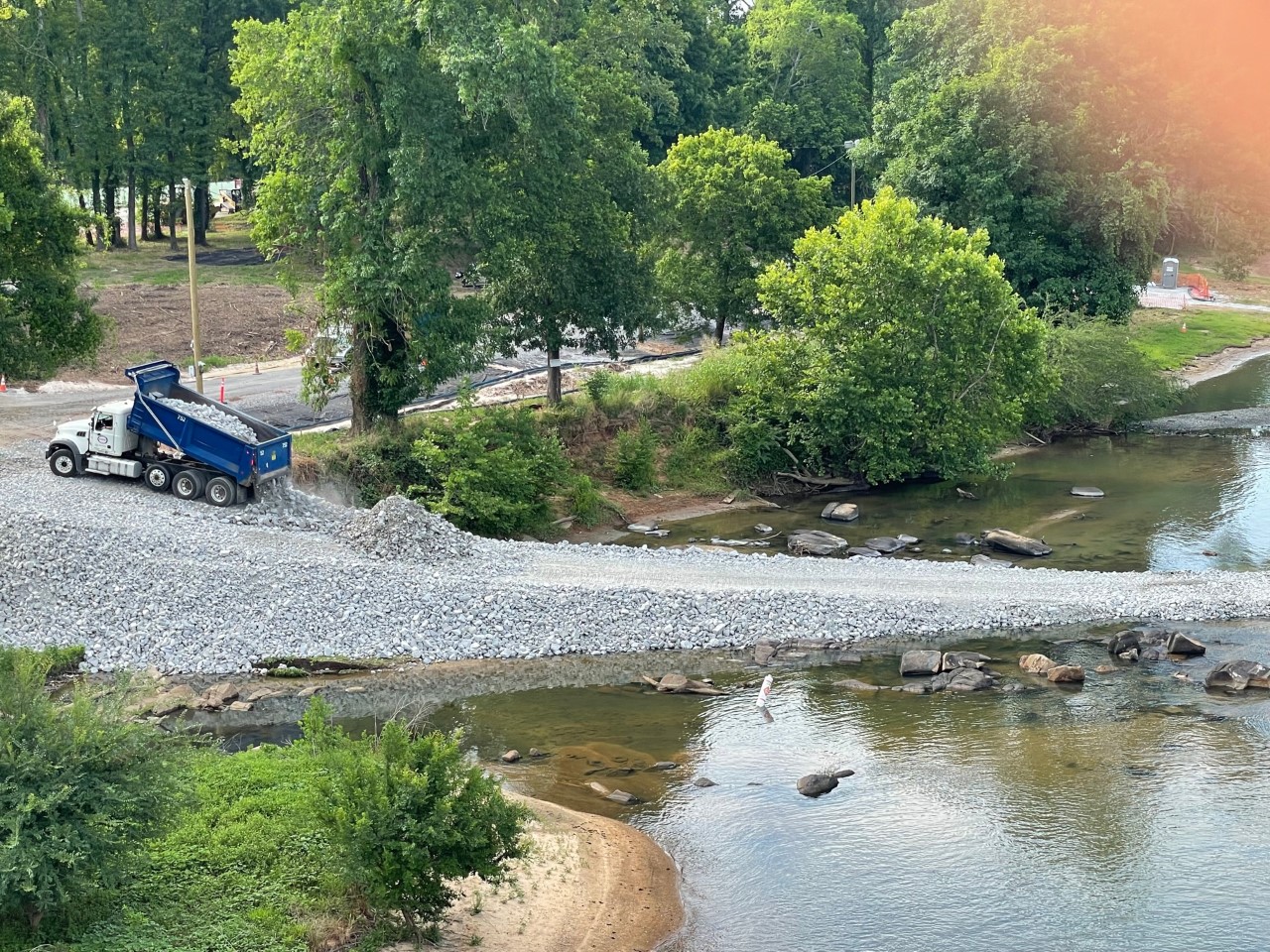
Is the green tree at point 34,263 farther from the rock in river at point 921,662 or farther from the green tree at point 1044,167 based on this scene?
the green tree at point 1044,167

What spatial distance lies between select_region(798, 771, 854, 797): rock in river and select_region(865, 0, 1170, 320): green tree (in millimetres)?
39334

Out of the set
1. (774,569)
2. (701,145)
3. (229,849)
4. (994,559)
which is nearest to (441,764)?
(229,849)

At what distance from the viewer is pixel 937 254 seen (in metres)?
48.7

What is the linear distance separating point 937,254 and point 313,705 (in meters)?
34.5

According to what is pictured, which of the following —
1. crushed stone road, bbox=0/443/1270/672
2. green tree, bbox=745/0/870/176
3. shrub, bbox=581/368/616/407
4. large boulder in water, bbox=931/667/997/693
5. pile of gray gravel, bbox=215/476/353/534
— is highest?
green tree, bbox=745/0/870/176

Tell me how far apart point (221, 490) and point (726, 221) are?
27855 millimetres

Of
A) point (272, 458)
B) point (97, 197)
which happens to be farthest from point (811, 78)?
point (272, 458)

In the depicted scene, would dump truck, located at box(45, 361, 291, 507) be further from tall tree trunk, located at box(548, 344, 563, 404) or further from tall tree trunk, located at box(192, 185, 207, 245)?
tall tree trunk, located at box(192, 185, 207, 245)

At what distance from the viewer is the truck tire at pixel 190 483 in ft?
121

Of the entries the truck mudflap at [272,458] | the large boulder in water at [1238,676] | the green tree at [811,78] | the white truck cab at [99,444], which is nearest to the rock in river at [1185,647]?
the large boulder in water at [1238,676]

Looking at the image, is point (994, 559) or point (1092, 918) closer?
point (1092, 918)

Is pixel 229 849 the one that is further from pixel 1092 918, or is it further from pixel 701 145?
pixel 701 145

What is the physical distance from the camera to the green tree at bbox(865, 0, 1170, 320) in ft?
197

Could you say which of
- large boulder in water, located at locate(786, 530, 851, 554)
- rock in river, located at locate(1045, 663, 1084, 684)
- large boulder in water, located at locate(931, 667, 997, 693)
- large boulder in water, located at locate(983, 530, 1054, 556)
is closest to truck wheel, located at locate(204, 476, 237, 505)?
large boulder in water, located at locate(786, 530, 851, 554)
